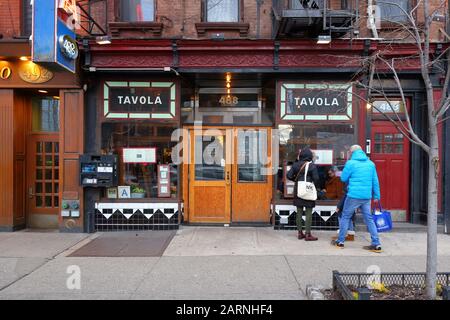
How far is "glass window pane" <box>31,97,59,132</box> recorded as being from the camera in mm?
Result: 9172

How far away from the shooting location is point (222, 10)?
8.71 m

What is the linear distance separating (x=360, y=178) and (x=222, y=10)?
15.6ft

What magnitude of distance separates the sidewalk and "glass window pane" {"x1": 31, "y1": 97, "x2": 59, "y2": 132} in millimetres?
2484

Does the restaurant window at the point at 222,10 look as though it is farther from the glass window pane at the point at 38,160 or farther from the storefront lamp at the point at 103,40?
the glass window pane at the point at 38,160

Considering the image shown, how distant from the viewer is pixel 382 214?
6.94m

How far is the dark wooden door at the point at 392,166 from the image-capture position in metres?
8.98

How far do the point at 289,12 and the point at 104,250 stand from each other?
552 cm

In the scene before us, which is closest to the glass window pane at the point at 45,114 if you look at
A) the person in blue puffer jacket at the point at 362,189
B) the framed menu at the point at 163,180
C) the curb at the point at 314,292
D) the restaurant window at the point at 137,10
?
the restaurant window at the point at 137,10

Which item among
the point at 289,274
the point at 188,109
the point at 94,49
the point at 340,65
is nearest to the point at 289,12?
the point at 340,65

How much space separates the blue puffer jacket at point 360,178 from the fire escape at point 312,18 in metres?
2.54

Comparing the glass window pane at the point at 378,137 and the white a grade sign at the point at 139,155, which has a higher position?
the glass window pane at the point at 378,137

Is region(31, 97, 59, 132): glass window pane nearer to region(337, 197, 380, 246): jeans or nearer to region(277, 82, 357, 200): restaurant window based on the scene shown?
region(277, 82, 357, 200): restaurant window

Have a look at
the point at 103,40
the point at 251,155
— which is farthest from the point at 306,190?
the point at 103,40

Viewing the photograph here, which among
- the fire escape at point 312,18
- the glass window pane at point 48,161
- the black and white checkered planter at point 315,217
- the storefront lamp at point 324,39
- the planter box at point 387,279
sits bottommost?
the planter box at point 387,279
